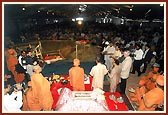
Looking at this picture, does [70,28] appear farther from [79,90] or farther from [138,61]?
[138,61]

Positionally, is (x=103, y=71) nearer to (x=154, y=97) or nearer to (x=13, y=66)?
(x=154, y=97)

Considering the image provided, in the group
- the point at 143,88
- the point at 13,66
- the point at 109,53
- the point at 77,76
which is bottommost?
the point at 143,88

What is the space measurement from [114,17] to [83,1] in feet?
5.61

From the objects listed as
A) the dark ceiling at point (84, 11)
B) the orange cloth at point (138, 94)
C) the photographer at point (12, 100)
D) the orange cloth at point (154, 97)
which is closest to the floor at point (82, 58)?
the orange cloth at point (138, 94)

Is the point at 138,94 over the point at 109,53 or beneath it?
beneath

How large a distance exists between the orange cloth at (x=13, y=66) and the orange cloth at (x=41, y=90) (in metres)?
0.97

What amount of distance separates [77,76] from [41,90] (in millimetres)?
916

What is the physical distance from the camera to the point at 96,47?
252 inches

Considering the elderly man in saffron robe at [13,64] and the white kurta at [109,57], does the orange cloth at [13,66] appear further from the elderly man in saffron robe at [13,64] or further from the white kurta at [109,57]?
the white kurta at [109,57]

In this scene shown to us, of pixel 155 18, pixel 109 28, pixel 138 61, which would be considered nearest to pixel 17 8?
pixel 109 28

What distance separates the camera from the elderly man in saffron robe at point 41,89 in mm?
4668

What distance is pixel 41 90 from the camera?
15.4ft

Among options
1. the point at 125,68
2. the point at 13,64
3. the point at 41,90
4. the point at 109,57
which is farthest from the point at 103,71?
the point at 13,64

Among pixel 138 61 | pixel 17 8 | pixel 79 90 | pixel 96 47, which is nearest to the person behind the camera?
pixel 17 8
